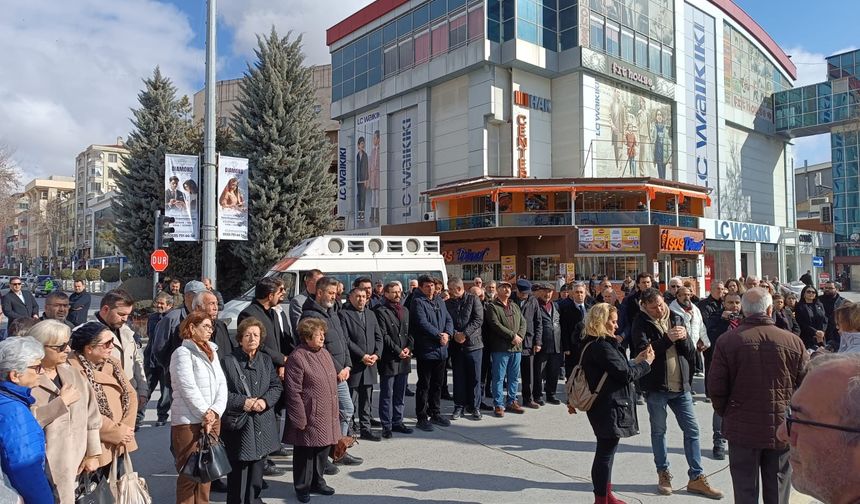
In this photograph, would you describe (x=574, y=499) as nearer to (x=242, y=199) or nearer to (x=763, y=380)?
(x=763, y=380)

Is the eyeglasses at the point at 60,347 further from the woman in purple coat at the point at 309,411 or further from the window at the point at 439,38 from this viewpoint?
the window at the point at 439,38

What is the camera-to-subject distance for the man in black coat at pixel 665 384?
517cm

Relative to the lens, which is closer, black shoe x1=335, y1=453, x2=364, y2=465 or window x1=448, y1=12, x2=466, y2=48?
black shoe x1=335, y1=453, x2=364, y2=465

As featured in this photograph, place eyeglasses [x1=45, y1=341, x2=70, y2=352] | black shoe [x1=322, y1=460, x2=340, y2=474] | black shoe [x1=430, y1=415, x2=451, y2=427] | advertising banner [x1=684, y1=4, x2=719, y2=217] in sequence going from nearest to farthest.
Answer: eyeglasses [x1=45, y1=341, x2=70, y2=352] < black shoe [x1=322, y1=460, x2=340, y2=474] < black shoe [x1=430, y1=415, x2=451, y2=427] < advertising banner [x1=684, y1=4, x2=719, y2=217]

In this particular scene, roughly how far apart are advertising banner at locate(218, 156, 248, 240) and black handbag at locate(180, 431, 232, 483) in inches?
379

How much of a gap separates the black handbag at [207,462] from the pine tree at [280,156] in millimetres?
19491

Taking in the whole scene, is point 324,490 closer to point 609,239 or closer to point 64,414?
point 64,414

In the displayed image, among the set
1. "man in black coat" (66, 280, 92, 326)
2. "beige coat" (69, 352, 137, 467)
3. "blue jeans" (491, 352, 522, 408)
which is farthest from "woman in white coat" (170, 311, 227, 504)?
"man in black coat" (66, 280, 92, 326)

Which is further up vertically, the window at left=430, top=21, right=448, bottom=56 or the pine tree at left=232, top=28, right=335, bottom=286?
the window at left=430, top=21, right=448, bottom=56

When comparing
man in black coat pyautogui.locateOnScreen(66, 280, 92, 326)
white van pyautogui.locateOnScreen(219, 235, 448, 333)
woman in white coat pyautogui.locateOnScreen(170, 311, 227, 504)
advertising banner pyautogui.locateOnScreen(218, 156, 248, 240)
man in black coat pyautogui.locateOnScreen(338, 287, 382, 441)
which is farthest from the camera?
advertising banner pyautogui.locateOnScreen(218, 156, 248, 240)

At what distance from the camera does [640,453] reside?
628cm

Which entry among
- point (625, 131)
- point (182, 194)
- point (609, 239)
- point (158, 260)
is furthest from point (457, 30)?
point (182, 194)

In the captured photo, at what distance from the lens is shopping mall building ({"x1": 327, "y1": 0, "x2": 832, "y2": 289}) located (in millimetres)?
28750

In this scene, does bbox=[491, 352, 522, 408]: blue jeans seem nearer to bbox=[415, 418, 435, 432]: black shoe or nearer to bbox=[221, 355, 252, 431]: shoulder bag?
bbox=[415, 418, 435, 432]: black shoe
